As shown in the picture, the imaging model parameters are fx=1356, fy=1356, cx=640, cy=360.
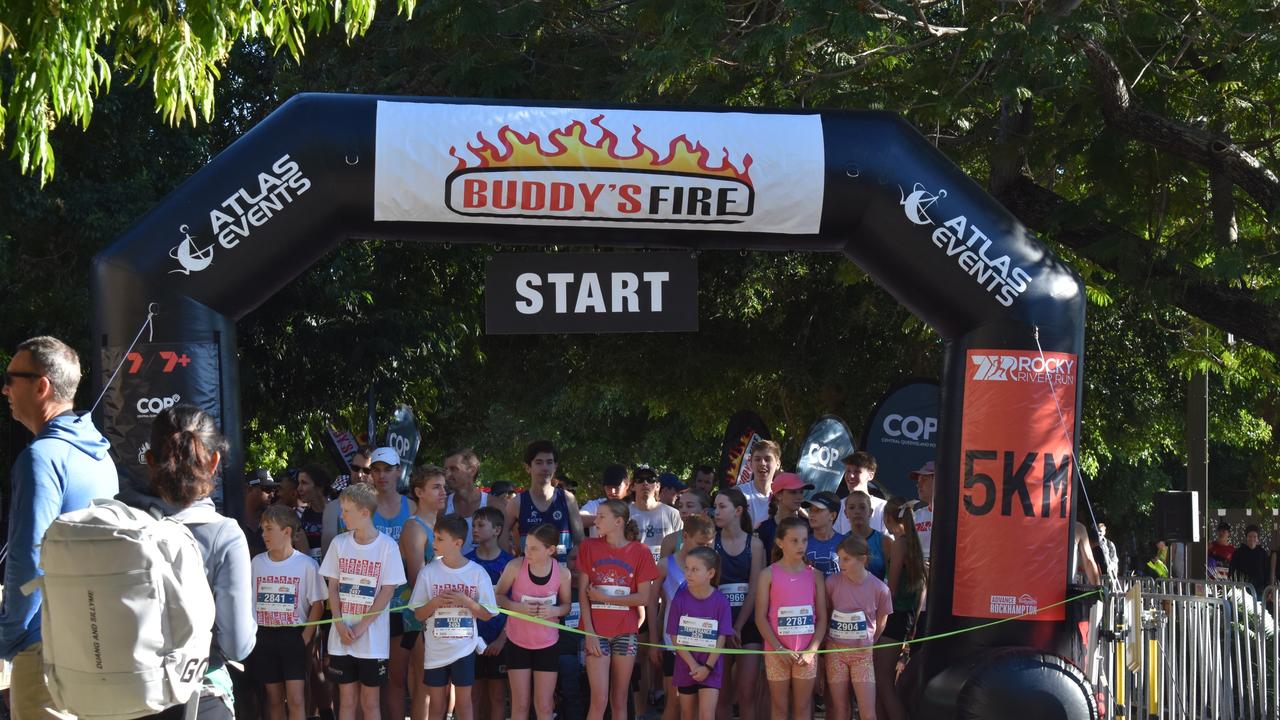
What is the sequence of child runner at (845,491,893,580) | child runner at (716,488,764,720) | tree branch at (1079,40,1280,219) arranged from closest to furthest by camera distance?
1. child runner at (716,488,764,720)
2. child runner at (845,491,893,580)
3. tree branch at (1079,40,1280,219)

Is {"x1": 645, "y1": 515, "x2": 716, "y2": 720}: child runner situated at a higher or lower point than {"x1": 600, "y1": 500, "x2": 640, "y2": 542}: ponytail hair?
lower

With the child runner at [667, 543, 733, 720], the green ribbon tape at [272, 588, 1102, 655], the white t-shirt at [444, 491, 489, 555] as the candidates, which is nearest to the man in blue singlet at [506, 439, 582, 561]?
the white t-shirt at [444, 491, 489, 555]

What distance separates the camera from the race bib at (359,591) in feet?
26.0

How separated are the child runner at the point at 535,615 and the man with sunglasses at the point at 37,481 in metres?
3.78

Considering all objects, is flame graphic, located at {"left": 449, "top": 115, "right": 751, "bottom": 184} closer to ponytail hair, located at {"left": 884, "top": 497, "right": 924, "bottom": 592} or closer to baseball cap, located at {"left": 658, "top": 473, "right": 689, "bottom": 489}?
ponytail hair, located at {"left": 884, "top": 497, "right": 924, "bottom": 592}

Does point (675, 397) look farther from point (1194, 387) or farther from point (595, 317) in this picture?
point (595, 317)

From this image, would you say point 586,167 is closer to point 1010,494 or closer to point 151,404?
point 151,404

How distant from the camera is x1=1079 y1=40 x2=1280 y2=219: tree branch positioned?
10.1 m

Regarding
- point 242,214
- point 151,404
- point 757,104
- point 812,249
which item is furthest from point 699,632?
point 757,104

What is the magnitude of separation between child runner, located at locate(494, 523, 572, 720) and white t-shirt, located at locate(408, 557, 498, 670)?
0.25 metres

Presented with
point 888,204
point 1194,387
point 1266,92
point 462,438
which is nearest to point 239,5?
point 888,204

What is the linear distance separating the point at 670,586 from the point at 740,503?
2.37 ft

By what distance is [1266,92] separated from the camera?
10953mm

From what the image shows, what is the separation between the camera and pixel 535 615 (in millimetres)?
8203
